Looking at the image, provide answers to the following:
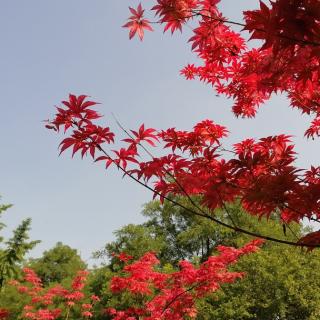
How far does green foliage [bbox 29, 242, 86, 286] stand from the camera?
40812mm

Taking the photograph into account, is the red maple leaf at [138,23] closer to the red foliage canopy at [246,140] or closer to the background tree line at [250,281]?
the red foliage canopy at [246,140]

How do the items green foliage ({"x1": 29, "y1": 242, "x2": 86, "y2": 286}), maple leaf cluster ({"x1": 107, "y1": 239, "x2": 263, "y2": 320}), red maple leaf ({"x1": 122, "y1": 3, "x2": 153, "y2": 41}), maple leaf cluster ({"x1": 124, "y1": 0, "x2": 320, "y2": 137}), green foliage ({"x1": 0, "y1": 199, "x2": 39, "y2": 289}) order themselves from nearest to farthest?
maple leaf cluster ({"x1": 124, "y1": 0, "x2": 320, "y2": 137}) → red maple leaf ({"x1": 122, "y1": 3, "x2": 153, "y2": 41}) → maple leaf cluster ({"x1": 107, "y1": 239, "x2": 263, "y2": 320}) → green foliage ({"x1": 0, "y1": 199, "x2": 39, "y2": 289}) → green foliage ({"x1": 29, "y1": 242, "x2": 86, "y2": 286})

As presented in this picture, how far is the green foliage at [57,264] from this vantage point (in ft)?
134

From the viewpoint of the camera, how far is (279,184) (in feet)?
7.55

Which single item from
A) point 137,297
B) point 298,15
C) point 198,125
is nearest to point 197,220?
point 137,297

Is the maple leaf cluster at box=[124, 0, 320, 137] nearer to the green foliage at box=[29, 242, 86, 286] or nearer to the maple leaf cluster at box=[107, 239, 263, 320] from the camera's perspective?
the maple leaf cluster at box=[107, 239, 263, 320]

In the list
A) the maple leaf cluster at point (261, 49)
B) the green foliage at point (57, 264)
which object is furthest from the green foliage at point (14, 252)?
the green foliage at point (57, 264)

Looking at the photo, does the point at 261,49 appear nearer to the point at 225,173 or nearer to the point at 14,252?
the point at 225,173

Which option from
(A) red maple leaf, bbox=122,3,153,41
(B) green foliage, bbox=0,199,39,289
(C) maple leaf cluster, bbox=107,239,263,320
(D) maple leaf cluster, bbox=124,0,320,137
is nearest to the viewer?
(D) maple leaf cluster, bbox=124,0,320,137

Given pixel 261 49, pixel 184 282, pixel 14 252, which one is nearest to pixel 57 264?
pixel 14 252

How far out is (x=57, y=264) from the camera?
42594 mm

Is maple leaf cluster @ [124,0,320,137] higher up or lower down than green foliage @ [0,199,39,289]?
lower down

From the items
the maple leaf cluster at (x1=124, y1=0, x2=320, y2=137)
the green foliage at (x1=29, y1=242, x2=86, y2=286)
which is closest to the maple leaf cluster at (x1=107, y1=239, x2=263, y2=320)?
the maple leaf cluster at (x1=124, y1=0, x2=320, y2=137)

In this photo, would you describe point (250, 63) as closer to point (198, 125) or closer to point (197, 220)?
point (198, 125)
